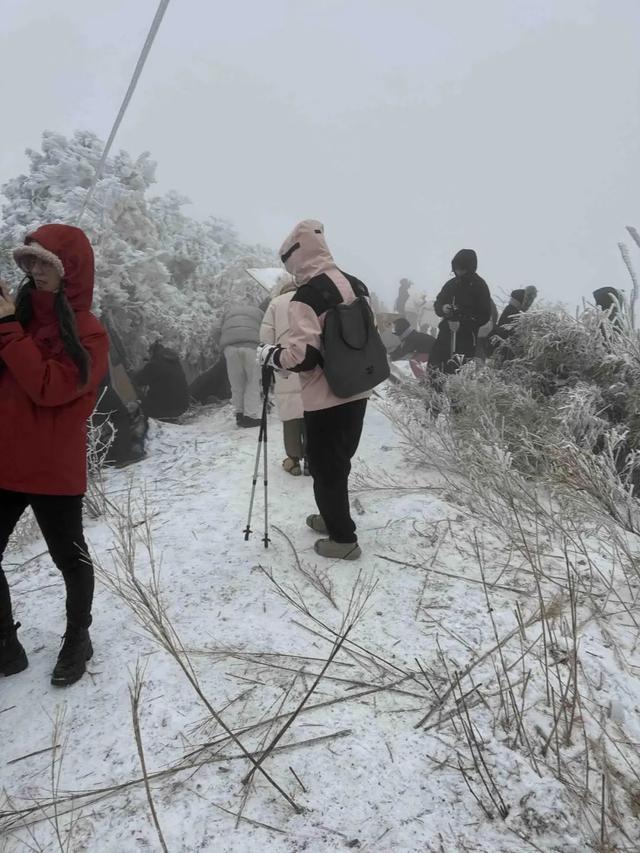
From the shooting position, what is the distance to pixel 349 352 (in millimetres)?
2938

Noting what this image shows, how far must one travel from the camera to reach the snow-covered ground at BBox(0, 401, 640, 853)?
1.58 metres

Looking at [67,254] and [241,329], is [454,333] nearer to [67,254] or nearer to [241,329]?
[241,329]

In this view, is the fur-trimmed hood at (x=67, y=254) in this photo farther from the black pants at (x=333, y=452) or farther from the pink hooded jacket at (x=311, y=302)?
the black pants at (x=333, y=452)

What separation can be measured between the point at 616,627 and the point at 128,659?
2.21 meters

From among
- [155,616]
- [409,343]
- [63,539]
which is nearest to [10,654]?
[63,539]

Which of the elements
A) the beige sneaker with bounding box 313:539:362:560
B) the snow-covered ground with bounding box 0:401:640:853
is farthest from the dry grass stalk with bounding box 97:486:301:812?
the beige sneaker with bounding box 313:539:362:560

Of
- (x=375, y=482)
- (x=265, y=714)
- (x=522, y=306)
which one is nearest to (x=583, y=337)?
(x=522, y=306)

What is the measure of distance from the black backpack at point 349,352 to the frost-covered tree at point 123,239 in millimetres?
5876

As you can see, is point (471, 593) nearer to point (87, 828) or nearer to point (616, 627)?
point (616, 627)

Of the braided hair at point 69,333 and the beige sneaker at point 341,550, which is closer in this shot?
the braided hair at point 69,333

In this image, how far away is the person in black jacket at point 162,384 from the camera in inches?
302

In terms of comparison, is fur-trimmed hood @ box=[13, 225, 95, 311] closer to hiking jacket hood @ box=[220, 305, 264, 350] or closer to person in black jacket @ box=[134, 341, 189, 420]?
hiking jacket hood @ box=[220, 305, 264, 350]

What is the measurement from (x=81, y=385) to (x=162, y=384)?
5.81 m

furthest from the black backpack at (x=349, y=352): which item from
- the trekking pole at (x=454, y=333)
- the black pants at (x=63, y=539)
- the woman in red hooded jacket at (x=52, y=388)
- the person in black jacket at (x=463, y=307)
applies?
the trekking pole at (x=454, y=333)
